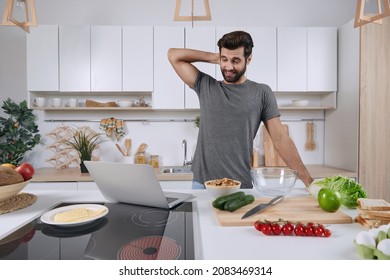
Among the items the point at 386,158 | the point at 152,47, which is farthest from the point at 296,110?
the point at 152,47

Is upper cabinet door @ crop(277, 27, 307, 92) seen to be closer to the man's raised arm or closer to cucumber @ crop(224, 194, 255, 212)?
the man's raised arm

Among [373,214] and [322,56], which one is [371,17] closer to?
[373,214]

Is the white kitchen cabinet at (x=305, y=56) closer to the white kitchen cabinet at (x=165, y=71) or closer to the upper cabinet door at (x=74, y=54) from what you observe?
the white kitchen cabinet at (x=165, y=71)

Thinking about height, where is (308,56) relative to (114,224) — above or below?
above

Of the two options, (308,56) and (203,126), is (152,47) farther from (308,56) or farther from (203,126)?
(308,56)

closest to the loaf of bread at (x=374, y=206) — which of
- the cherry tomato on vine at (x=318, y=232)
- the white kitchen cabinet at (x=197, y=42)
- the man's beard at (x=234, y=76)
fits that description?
the cherry tomato on vine at (x=318, y=232)

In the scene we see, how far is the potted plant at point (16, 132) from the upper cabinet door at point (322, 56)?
105 inches

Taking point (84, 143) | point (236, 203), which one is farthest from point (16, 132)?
point (236, 203)

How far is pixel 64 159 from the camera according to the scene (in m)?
2.89

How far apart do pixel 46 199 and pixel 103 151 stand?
1.84m

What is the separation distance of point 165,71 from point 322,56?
150 centimetres

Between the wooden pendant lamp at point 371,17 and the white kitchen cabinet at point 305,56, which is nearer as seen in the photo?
the wooden pendant lamp at point 371,17

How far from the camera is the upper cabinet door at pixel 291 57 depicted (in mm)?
2795

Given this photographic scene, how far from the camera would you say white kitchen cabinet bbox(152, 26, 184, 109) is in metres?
2.73
